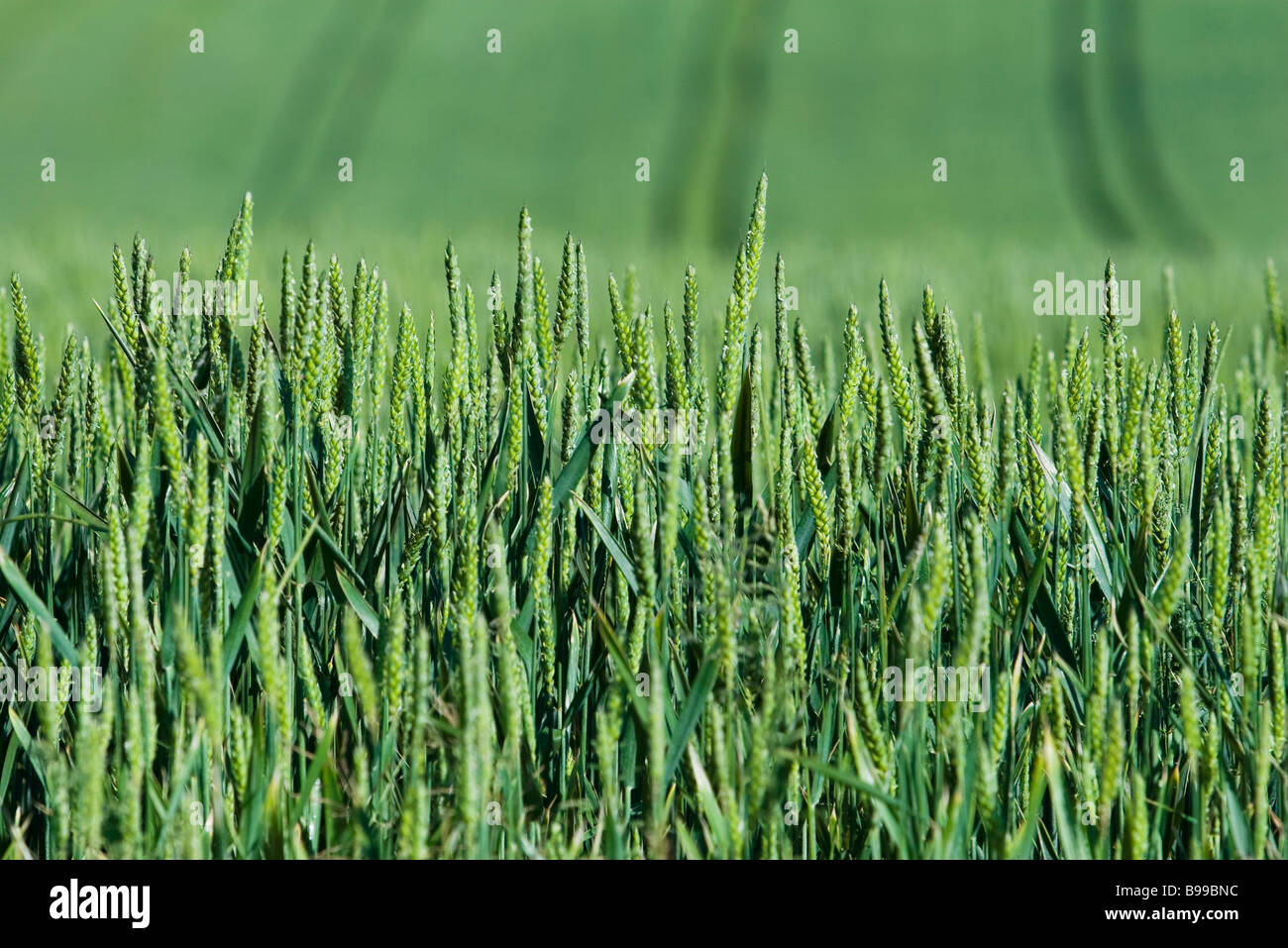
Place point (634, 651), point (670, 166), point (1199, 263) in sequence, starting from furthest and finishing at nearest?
point (670, 166) < point (1199, 263) < point (634, 651)

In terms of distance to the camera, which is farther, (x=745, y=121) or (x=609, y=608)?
(x=745, y=121)

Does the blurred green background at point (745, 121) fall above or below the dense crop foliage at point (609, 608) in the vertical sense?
above

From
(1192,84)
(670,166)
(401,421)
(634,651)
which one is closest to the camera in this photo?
(634,651)

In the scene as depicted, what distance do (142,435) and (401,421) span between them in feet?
1.09

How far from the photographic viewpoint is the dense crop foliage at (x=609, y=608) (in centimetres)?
65

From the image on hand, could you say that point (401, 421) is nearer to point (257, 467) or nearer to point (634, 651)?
point (257, 467)

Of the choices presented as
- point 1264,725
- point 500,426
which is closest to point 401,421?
point 500,426

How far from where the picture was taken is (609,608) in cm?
94

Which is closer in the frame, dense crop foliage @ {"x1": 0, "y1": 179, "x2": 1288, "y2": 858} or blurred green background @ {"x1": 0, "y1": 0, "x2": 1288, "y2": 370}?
dense crop foliage @ {"x1": 0, "y1": 179, "x2": 1288, "y2": 858}

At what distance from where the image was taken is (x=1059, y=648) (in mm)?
868

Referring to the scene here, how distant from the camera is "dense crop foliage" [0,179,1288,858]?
0.65 m

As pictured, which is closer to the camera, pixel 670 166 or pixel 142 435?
pixel 142 435

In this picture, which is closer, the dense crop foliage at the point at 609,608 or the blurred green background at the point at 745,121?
the dense crop foliage at the point at 609,608

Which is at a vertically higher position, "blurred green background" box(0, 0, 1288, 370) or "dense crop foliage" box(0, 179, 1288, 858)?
"blurred green background" box(0, 0, 1288, 370)
